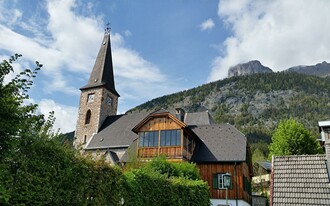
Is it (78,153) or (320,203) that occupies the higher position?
(78,153)

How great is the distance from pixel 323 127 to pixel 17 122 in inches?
402

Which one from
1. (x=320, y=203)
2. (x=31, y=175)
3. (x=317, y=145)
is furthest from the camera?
(x=317, y=145)

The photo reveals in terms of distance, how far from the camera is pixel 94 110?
123 ft

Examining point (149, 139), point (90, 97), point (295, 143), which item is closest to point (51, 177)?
point (149, 139)

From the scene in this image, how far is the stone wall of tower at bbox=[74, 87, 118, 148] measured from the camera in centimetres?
3647

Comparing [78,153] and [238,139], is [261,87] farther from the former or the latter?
[78,153]

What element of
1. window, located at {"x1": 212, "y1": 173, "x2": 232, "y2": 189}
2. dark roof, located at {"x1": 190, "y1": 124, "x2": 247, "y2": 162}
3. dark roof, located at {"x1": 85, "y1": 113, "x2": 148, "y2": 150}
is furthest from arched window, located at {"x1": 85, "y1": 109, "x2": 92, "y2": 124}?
window, located at {"x1": 212, "y1": 173, "x2": 232, "y2": 189}

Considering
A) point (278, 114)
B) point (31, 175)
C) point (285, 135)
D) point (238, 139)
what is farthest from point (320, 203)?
point (278, 114)

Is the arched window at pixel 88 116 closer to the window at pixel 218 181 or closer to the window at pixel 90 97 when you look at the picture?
the window at pixel 90 97

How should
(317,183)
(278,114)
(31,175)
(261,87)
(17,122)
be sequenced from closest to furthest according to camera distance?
(17,122), (31,175), (317,183), (278,114), (261,87)

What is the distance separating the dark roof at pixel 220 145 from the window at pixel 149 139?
137 inches

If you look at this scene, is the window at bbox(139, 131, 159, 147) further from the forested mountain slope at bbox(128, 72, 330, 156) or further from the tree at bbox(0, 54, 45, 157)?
the forested mountain slope at bbox(128, 72, 330, 156)

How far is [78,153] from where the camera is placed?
24.8 ft

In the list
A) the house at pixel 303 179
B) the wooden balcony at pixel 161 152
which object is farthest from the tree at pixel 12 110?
the wooden balcony at pixel 161 152
